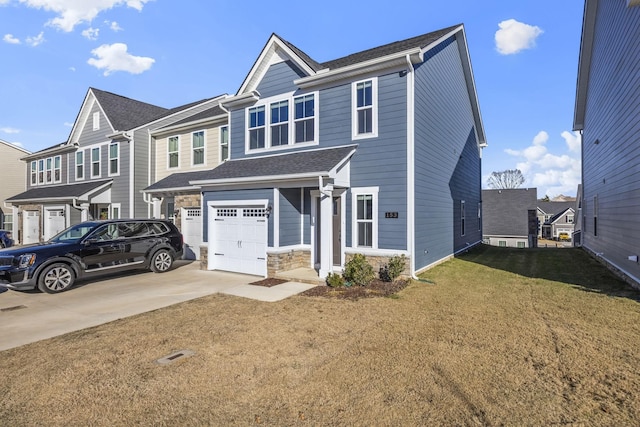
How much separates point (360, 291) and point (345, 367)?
4.19 m

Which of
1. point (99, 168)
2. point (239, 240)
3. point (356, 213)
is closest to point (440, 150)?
point (356, 213)

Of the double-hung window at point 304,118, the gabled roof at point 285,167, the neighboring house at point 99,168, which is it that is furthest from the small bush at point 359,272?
the neighboring house at point 99,168

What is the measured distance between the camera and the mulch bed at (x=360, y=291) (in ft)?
26.9

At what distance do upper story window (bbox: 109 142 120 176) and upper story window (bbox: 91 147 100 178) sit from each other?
4.89ft

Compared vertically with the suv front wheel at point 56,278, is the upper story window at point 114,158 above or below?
above

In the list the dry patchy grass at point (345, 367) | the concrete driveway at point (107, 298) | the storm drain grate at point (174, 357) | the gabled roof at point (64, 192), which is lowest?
the concrete driveway at point (107, 298)

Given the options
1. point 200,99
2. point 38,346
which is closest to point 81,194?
point 200,99

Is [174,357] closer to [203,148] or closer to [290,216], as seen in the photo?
[290,216]

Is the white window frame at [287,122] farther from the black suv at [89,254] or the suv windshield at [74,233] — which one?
the suv windshield at [74,233]

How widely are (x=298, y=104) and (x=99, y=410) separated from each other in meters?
10.4

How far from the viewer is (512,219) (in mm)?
34156

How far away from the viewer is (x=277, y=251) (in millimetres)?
10406

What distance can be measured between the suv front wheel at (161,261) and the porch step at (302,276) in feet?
15.2

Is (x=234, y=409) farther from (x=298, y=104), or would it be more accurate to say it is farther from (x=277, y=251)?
(x=298, y=104)
